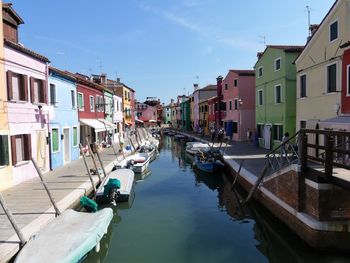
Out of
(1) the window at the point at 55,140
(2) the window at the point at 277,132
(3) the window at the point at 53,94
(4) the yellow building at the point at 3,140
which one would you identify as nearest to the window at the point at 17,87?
(4) the yellow building at the point at 3,140

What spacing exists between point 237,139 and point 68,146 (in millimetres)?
19829

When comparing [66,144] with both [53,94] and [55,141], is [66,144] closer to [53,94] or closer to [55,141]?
[55,141]

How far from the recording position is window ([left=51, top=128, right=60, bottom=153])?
63.8 feet

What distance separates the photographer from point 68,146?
73.9 ft

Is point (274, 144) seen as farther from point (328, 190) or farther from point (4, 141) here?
point (4, 141)

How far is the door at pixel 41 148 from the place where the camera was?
17.1m

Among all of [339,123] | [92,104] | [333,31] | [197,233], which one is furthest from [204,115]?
[197,233]

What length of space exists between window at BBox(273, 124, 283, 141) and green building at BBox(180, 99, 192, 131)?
140 ft

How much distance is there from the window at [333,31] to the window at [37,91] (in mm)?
15044

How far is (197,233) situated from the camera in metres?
11.5

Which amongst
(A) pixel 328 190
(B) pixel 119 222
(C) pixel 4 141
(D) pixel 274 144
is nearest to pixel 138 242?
(B) pixel 119 222

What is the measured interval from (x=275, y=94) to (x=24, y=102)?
1829 centimetres

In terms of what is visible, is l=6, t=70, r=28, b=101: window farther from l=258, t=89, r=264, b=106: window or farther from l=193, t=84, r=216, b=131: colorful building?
l=193, t=84, r=216, b=131: colorful building

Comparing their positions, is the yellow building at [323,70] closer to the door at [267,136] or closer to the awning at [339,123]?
the awning at [339,123]
